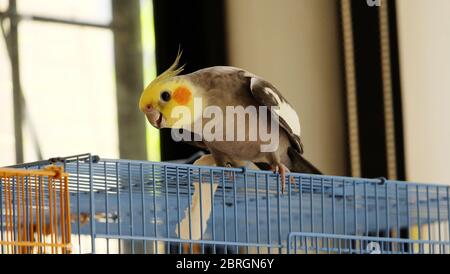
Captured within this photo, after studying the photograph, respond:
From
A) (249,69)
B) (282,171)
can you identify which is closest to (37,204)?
(282,171)

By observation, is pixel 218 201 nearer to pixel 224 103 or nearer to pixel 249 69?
pixel 224 103

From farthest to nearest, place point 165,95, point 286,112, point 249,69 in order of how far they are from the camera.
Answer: point 249,69, point 286,112, point 165,95

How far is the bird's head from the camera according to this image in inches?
88.0

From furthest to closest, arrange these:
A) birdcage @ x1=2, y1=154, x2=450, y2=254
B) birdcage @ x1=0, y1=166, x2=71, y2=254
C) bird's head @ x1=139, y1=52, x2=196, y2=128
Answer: bird's head @ x1=139, y1=52, x2=196, y2=128
birdcage @ x1=2, y1=154, x2=450, y2=254
birdcage @ x1=0, y1=166, x2=71, y2=254

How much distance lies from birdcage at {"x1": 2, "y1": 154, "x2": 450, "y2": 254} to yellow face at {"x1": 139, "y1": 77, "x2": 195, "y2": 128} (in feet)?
0.37

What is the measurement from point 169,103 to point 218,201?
0.32m

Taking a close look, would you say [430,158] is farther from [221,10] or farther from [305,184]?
[305,184]

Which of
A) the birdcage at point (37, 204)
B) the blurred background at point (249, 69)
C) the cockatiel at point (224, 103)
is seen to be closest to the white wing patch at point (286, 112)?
the cockatiel at point (224, 103)

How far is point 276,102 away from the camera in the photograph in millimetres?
2311

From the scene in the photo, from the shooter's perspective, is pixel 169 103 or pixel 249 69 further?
pixel 249 69

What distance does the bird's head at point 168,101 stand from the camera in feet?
7.33

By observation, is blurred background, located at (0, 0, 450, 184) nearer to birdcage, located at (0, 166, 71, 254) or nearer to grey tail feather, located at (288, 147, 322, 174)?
grey tail feather, located at (288, 147, 322, 174)

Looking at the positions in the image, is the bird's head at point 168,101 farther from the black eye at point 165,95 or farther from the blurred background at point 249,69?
the blurred background at point 249,69

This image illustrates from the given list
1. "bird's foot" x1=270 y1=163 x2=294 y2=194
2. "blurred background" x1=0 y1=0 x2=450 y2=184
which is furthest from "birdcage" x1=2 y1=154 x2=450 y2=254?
"blurred background" x1=0 y1=0 x2=450 y2=184
